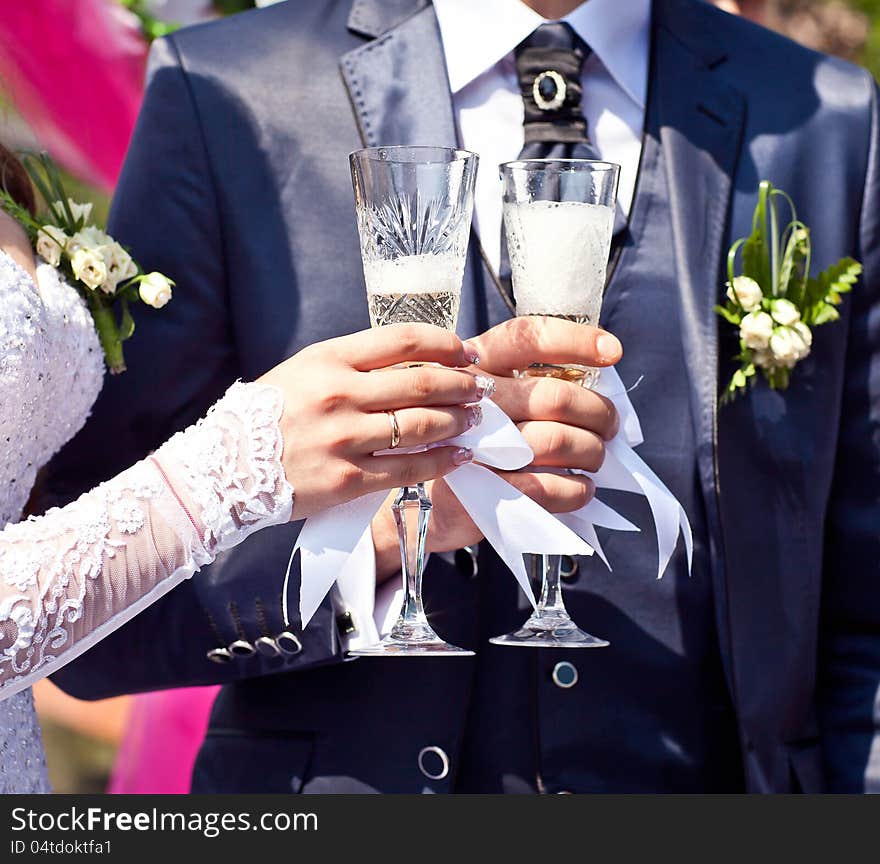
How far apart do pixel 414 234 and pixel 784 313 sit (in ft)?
2.44

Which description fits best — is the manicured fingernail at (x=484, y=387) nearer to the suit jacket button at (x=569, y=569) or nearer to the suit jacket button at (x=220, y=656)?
the suit jacket button at (x=569, y=569)

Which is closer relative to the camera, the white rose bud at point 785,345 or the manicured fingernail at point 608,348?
the manicured fingernail at point 608,348

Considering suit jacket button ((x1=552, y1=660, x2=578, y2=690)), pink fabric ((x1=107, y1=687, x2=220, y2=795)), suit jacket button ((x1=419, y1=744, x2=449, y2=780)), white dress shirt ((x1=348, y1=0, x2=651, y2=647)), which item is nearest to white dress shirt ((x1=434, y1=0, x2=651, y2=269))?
white dress shirt ((x1=348, y1=0, x2=651, y2=647))

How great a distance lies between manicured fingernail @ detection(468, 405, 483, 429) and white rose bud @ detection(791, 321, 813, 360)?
0.67 m

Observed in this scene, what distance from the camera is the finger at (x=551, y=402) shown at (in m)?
1.84

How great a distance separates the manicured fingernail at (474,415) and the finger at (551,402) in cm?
9

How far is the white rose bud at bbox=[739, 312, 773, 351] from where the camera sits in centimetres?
217

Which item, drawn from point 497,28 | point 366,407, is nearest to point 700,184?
point 497,28

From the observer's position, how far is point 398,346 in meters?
1.67

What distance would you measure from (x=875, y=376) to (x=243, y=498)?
3.99 ft

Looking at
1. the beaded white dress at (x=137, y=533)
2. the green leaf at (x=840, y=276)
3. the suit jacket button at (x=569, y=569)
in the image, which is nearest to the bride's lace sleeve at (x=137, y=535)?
the beaded white dress at (x=137, y=533)

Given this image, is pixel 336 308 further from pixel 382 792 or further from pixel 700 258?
pixel 382 792

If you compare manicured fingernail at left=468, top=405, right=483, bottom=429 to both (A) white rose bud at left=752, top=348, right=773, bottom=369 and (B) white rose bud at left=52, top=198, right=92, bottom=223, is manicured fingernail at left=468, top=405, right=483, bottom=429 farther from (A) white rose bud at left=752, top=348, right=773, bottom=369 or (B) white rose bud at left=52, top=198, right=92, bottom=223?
(B) white rose bud at left=52, top=198, right=92, bottom=223

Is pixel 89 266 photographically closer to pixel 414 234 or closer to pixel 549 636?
pixel 414 234
